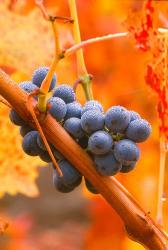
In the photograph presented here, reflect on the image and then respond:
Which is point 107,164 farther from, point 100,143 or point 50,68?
point 50,68

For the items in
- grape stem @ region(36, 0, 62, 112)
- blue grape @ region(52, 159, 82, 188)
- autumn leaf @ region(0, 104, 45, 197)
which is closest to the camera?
grape stem @ region(36, 0, 62, 112)

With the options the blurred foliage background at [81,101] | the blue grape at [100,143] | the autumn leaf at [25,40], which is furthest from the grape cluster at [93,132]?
the autumn leaf at [25,40]

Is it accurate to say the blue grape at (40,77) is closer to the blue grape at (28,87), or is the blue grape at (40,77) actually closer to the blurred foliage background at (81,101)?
the blue grape at (28,87)

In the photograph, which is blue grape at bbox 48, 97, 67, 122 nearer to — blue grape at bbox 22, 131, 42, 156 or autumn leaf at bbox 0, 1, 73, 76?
blue grape at bbox 22, 131, 42, 156

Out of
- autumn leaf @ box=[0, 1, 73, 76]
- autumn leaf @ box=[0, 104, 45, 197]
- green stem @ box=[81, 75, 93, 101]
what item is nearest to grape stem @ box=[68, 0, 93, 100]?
green stem @ box=[81, 75, 93, 101]

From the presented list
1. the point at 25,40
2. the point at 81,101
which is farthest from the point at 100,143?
the point at 81,101

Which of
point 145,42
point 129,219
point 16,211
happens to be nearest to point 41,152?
point 129,219
